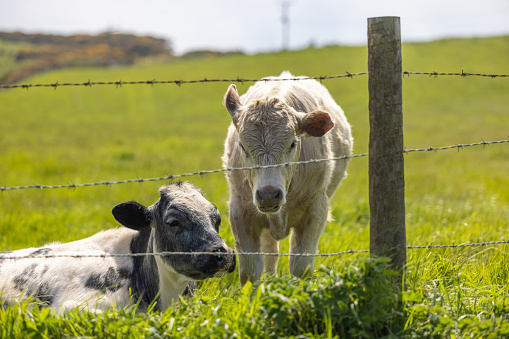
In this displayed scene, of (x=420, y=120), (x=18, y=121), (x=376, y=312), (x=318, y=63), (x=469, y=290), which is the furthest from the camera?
(x=318, y=63)

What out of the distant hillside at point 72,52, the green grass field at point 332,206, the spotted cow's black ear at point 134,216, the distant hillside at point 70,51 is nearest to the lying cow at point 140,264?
the spotted cow's black ear at point 134,216

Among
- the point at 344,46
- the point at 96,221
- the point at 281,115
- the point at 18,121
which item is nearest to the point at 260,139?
the point at 281,115

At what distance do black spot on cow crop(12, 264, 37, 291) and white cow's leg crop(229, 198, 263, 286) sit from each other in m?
1.87

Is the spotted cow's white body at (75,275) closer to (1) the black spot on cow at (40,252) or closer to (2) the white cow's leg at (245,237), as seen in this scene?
(1) the black spot on cow at (40,252)

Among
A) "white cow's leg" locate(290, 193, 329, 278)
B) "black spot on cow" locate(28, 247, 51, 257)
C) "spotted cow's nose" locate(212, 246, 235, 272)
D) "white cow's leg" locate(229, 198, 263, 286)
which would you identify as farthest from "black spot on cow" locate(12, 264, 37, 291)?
"white cow's leg" locate(290, 193, 329, 278)

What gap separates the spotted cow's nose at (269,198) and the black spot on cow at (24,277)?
2.08 meters

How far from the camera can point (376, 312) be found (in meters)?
3.85

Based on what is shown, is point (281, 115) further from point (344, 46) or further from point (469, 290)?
point (344, 46)

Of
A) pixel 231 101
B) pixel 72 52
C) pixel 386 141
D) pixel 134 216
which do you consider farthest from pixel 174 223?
pixel 72 52

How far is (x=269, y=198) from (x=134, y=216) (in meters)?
1.17

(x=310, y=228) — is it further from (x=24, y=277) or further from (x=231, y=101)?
(x=24, y=277)

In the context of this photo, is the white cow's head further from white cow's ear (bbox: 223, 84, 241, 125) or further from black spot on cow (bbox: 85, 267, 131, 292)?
black spot on cow (bbox: 85, 267, 131, 292)

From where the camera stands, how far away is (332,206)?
1122cm

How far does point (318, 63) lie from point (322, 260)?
5360 centimetres
